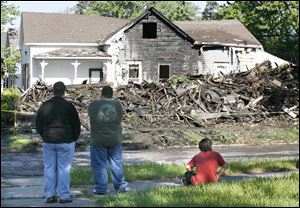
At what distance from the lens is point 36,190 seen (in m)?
10.2

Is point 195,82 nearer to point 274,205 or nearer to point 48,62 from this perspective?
point 48,62

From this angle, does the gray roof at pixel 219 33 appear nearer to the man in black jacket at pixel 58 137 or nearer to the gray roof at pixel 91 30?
the gray roof at pixel 91 30

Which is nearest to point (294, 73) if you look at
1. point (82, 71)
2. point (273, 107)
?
point (273, 107)

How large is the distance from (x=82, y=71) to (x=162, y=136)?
21.8 metres

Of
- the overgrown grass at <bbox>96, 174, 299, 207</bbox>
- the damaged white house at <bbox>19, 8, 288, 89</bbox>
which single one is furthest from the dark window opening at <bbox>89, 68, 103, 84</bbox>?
the overgrown grass at <bbox>96, 174, 299, 207</bbox>

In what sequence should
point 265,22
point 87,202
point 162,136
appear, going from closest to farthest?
point 87,202 → point 162,136 → point 265,22

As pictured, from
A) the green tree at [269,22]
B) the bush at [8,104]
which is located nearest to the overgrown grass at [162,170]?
the bush at [8,104]

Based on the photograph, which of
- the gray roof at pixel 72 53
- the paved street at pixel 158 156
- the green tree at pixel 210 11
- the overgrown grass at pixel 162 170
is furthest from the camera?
the green tree at pixel 210 11

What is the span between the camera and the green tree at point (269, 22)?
172 ft

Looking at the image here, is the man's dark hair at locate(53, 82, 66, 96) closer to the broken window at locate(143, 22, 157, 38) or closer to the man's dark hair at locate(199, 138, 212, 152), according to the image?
the man's dark hair at locate(199, 138, 212, 152)

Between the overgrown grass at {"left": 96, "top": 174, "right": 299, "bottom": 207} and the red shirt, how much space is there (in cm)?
31

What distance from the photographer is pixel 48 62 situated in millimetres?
40719

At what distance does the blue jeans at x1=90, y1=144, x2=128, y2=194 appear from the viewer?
9.78 m

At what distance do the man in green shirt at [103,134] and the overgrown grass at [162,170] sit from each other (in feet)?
4.07
